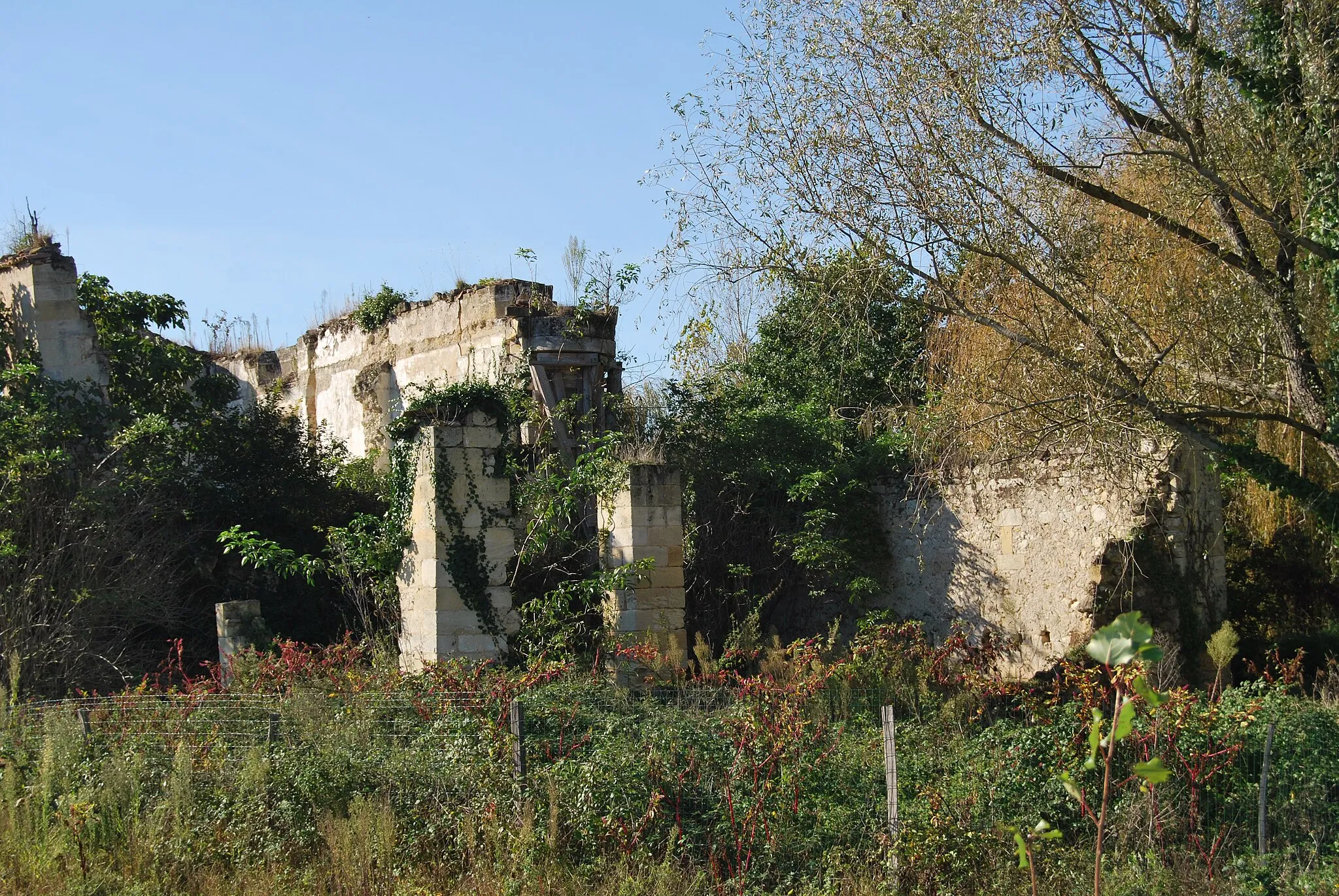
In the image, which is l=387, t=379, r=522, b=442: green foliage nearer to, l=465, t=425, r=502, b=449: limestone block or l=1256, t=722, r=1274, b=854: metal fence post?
l=465, t=425, r=502, b=449: limestone block

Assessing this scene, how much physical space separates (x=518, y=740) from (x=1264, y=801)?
4085 mm

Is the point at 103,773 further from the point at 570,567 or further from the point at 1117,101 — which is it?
the point at 1117,101

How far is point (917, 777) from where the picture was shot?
693cm

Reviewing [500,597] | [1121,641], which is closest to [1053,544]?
[500,597]

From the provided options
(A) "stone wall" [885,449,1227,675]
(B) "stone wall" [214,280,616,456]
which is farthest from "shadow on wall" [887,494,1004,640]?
(B) "stone wall" [214,280,616,456]

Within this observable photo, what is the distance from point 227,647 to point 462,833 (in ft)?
16.6

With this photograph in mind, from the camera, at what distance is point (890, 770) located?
648 centimetres

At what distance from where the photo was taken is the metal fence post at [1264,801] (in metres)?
6.05

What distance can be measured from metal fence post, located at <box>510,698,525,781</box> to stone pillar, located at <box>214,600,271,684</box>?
15.2ft

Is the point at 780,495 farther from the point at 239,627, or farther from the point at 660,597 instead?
the point at 239,627

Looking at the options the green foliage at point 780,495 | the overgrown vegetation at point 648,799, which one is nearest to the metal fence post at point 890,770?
the overgrown vegetation at point 648,799

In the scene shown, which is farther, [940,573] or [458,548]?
[940,573]

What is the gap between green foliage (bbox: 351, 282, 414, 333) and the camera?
16.1m

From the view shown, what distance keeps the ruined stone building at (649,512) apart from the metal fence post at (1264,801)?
2701 mm
